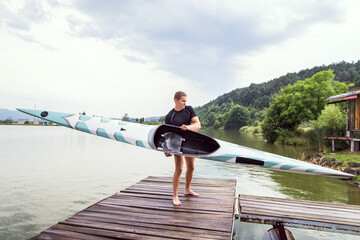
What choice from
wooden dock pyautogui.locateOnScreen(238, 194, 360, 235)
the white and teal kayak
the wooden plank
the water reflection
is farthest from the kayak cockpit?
the wooden plank

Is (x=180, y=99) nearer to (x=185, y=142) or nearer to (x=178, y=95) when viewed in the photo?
(x=178, y=95)

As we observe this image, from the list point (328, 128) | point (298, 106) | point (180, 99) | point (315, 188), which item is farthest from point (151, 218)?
point (298, 106)

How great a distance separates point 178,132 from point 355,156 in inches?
397

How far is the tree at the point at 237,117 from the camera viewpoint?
7812 centimetres

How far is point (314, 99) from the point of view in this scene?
2356 centimetres

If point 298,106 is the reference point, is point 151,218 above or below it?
below

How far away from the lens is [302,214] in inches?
132

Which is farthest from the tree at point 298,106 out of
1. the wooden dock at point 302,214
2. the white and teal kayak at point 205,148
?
the white and teal kayak at point 205,148

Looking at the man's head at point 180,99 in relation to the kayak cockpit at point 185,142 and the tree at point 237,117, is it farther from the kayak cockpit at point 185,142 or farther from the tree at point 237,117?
the tree at point 237,117

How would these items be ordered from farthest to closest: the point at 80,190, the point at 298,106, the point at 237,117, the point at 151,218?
the point at 237,117 < the point at 298,106 < the point at 80,190 < the point at 151,218

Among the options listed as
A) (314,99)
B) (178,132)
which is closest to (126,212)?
(178,132)

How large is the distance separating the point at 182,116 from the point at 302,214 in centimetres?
224

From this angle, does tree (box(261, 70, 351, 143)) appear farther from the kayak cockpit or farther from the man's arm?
the man's arm

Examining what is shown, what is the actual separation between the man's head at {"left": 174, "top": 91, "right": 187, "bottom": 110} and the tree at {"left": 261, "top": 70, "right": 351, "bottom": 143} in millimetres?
22158
